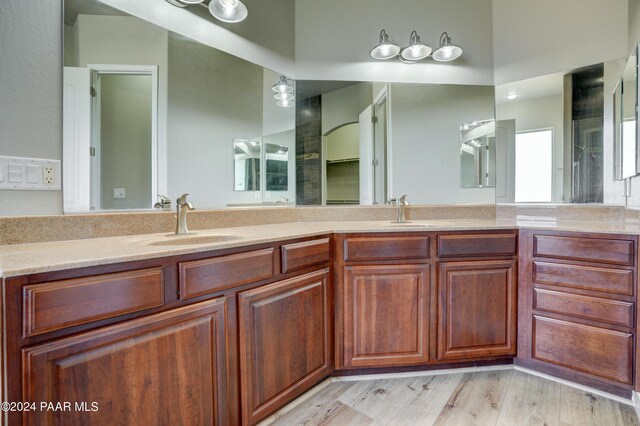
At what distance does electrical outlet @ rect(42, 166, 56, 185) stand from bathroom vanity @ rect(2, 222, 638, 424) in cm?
33

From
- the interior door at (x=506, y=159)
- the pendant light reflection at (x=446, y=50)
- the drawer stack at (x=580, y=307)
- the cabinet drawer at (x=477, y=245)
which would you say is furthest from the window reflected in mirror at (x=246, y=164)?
the interior door at (x=506, y=159)

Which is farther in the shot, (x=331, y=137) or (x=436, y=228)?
(x=331, y=137)

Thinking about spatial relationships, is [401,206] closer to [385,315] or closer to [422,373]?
[385,315]

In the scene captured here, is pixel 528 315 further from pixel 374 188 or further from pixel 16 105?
pixel 16 105

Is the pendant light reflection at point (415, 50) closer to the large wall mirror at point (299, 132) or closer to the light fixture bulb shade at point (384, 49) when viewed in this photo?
the light fixture bulb shade at point (384, 49)

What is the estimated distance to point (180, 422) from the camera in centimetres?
108

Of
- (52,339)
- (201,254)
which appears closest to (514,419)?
(201,254)

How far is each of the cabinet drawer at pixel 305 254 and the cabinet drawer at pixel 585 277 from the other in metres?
1.17

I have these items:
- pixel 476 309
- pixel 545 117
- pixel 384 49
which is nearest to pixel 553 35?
pixel 545 117

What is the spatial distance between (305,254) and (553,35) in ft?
7.87

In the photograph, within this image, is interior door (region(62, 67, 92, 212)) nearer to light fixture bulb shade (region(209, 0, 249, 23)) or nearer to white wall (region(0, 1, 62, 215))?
white wall (region(0, 1, 62, 215))

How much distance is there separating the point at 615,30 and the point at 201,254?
2.91 m

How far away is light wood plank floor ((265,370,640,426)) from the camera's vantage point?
1470mm

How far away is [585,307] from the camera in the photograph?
1643mm
